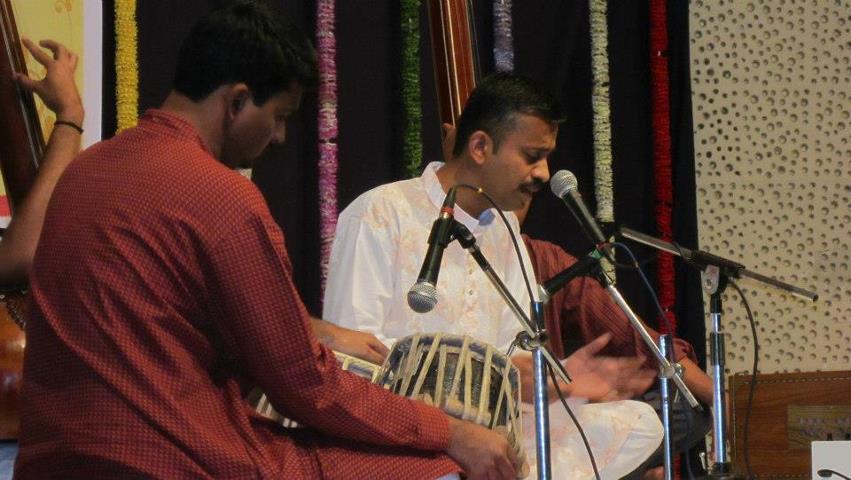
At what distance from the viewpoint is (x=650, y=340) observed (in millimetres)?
3043

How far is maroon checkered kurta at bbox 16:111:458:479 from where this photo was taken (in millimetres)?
2174

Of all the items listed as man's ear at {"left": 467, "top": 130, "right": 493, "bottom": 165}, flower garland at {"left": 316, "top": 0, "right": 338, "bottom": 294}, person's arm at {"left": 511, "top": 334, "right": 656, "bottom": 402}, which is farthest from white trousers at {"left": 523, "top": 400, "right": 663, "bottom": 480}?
flower garland at {"left": 316, "top": 0, "right": 338, "bottom": 294}

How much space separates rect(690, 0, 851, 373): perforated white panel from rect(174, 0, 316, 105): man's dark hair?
3.55 metres

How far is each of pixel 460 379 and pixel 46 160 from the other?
3.84 feet

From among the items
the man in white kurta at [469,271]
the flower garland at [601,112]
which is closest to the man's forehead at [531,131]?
the man in white kurta at [469,271]

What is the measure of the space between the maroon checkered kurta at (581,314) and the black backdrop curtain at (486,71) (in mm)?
863

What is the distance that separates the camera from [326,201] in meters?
4.88

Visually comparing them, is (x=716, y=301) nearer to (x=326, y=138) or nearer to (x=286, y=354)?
(x=286, y=354)

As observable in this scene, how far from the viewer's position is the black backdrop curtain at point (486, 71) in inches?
192

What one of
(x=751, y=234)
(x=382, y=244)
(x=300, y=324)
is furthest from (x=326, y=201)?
(x=300, y=324)

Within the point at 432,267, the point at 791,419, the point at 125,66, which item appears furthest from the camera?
the point at 791,419

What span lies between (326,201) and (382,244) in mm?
947

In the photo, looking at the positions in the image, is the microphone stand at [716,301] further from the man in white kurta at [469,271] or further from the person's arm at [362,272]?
the person's arm at [362,272]

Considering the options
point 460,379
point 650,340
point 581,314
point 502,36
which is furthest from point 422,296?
point 502,36
